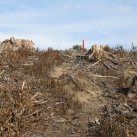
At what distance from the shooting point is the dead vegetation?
927cm

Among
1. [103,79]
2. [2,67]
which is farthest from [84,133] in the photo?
[2,67]

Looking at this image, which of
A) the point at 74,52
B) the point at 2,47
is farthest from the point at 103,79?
the point at 2,47

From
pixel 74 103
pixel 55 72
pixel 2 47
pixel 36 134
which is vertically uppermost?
pixel 2 47

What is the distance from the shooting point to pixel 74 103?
1036 centimetres

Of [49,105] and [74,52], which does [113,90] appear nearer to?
[49,105]

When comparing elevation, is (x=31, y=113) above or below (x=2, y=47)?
below

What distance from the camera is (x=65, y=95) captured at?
1075 cm

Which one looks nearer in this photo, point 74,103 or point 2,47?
point 74,103

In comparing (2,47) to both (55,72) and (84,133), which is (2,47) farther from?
(84,133)

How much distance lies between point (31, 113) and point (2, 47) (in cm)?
506

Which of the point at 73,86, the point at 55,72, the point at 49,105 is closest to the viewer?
the point at 49,105

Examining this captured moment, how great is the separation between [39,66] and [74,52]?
2738 millimetres

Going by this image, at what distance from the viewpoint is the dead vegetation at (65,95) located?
Result: 30.4 feet

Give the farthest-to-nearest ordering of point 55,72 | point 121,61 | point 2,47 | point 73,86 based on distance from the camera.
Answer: point 2,47
point 121,61
point 55,72
point 73,86
